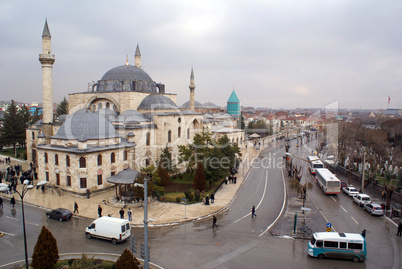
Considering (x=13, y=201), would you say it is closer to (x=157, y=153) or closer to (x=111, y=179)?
(x=111, y=179)

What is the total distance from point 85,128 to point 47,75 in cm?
1174

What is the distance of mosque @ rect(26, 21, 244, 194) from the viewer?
24.6 metres

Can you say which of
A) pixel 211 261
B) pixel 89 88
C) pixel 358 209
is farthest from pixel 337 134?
pixel 89 88

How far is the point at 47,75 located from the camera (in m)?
32.5

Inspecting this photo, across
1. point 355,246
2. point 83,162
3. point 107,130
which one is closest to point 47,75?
point 107,130

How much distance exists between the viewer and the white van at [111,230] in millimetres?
15367

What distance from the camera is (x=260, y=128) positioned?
269 feet

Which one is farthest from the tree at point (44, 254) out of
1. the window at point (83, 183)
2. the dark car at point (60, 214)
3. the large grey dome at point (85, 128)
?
the large grey dome at point (85, 128)

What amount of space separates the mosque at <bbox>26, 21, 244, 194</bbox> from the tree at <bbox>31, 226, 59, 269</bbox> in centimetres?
1218

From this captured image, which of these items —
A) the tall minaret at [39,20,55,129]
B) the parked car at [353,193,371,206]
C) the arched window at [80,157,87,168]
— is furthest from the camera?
the tall minaret at [39,20,55,129]

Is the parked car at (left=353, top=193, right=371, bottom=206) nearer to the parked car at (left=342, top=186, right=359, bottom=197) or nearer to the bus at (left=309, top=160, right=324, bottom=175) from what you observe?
the parked car at (left=342, top=186, right=359, bottom=197)

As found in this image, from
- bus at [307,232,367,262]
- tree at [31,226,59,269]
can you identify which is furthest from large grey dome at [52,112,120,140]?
bus at [307,232,367,262]

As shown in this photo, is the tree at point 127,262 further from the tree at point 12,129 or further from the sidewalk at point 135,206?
the tree at point 12,129

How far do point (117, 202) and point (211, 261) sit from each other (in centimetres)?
1131
